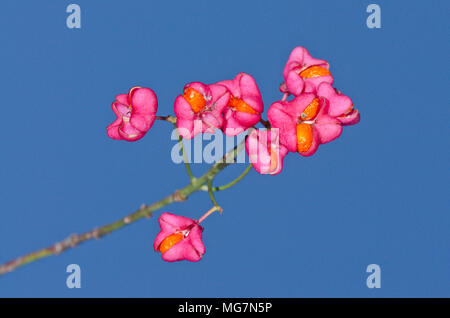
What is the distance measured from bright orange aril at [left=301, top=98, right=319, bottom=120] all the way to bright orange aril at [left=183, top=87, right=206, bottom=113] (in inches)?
10.3

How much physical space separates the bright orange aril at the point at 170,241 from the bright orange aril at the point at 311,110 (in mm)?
520

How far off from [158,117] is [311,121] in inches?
16.7

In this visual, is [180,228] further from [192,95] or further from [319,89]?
[319,89]

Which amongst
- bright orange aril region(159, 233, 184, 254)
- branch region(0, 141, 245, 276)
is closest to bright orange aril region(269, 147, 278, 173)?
branch region(0, 141, 245, 276)

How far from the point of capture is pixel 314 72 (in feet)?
4.99

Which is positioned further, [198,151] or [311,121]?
[198,151]

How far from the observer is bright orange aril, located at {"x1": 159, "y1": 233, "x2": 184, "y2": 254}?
158 cm

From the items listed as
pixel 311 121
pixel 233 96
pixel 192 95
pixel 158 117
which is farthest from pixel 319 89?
pixel 158 117

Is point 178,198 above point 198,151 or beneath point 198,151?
beneath

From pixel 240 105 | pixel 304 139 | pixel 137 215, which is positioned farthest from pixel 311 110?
pixel 137 215

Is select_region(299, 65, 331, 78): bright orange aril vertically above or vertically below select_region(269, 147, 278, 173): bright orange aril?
above

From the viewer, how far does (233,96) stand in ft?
4.77

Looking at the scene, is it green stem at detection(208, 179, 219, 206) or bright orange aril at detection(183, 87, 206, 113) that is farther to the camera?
green stem at detection(208, 179, 219, 206)

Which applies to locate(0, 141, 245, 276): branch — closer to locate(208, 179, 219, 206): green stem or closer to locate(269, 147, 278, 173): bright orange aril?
locate(208, 179, 219, 206): green stem
